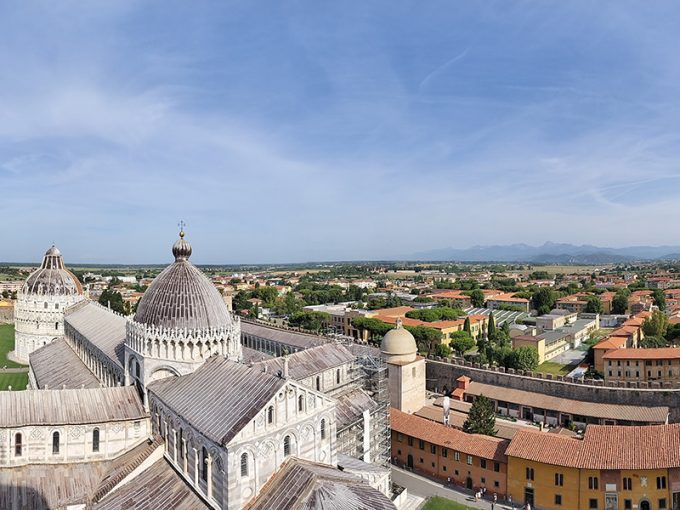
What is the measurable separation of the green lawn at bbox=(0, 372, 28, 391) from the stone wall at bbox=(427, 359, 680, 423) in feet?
135

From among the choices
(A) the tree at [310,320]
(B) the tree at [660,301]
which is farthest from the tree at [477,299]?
(A) the tree at [310,320]

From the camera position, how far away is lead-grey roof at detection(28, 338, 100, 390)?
115 ft

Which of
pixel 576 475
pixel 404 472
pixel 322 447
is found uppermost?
pixel 322 447

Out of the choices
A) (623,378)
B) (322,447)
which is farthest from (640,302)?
(322,447)

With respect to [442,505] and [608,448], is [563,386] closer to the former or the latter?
[608,448]

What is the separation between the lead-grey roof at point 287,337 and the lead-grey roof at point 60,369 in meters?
18.4

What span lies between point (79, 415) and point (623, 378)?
Answer: 5352 cm

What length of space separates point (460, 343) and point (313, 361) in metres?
36.8

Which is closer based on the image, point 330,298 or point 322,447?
point 322,447

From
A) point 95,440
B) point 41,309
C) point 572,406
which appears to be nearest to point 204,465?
point 95,440

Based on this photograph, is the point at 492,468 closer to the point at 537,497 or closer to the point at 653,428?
the point at 537,497

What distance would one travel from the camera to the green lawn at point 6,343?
64.1m

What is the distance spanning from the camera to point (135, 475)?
22.3 m

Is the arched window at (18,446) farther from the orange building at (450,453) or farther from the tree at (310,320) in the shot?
the tree at (310,320)
